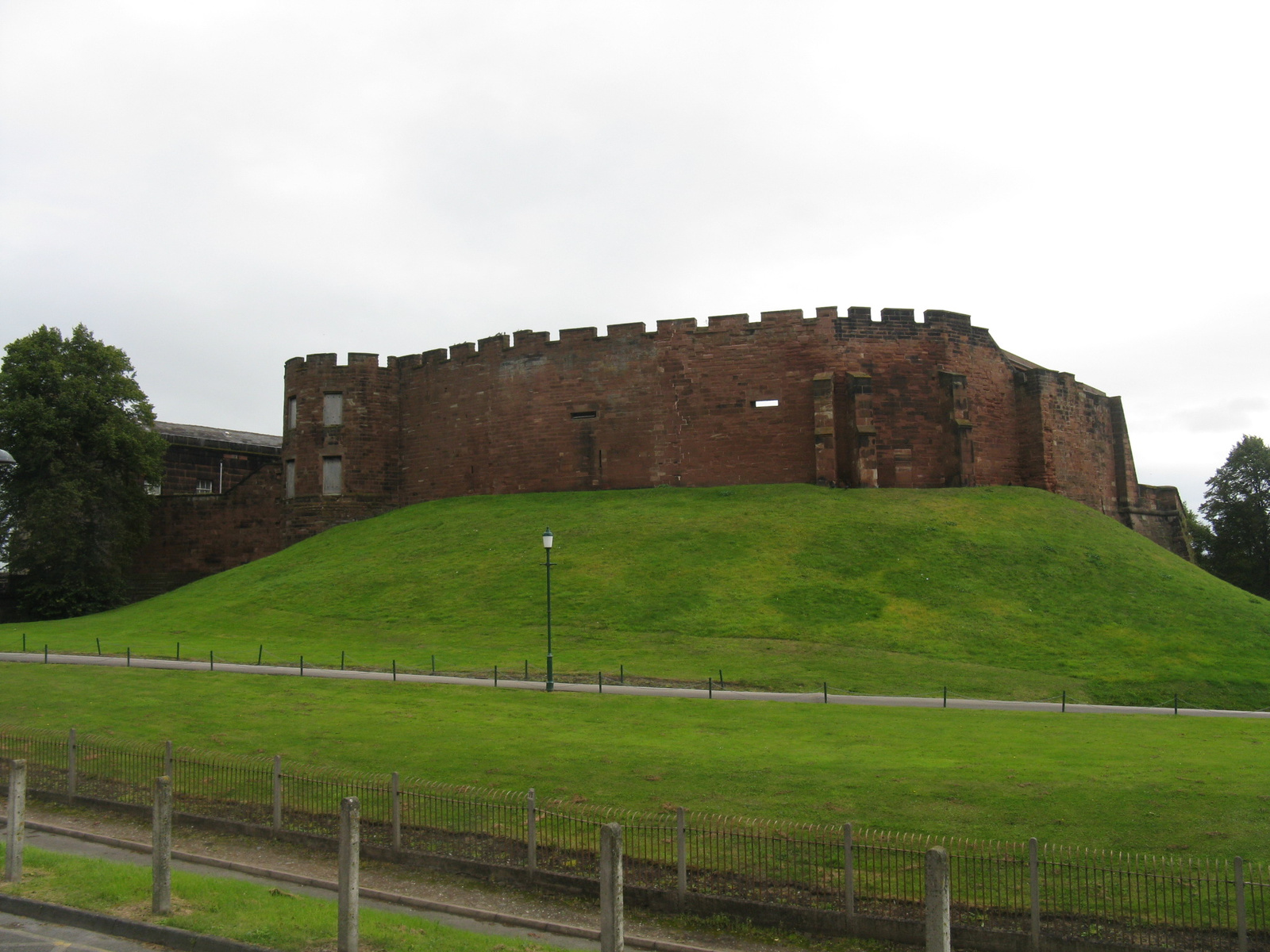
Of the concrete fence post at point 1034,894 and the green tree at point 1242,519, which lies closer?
the concrete fence post at point 1034,894

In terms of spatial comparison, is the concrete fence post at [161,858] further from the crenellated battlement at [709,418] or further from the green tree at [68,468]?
the green tree at [68,468]

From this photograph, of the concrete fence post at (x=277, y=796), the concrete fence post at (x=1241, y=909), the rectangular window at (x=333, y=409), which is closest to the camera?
the concrete fence post at (x=1241, y=909)

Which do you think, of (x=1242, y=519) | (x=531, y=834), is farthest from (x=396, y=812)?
(x=1242, y=519)

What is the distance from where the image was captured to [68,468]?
41969 mm

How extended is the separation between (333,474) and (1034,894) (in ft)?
142

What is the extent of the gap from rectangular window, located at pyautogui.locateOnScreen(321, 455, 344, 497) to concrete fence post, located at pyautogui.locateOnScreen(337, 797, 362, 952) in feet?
133

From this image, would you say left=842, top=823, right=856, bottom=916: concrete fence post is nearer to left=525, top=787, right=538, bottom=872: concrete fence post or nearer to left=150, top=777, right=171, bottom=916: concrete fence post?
left=525, top=787, right=538, bottom=872: concrete fence post

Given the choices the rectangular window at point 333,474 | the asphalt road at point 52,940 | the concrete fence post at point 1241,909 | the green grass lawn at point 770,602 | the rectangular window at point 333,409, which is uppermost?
the rectangular window at point 333,409

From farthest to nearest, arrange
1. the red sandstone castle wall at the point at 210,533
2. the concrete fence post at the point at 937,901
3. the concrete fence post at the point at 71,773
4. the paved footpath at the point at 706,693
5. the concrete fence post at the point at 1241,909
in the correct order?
the red sandstone castle wall at the point at 210,533, the paved footpath at the point at 706,693, the concrete fence post at the point at 71,773, the concrete fence post at the point at 1241,909, the concrete fence post at the point at 937,901

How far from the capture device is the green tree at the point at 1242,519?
55.4m

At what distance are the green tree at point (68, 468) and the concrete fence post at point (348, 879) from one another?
37.6 m

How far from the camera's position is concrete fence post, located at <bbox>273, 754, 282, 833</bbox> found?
1338 cm

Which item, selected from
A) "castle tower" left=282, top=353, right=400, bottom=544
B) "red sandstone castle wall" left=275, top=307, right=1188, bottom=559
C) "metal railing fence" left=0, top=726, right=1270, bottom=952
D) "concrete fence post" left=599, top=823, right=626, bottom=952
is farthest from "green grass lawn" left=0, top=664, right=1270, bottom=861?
"castle tower" left=282, top=353, right=400, bottom=544

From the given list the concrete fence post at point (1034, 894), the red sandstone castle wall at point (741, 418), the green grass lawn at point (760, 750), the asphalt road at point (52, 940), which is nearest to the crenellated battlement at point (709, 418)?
the red sandstone castle wall at point (741, 418)
